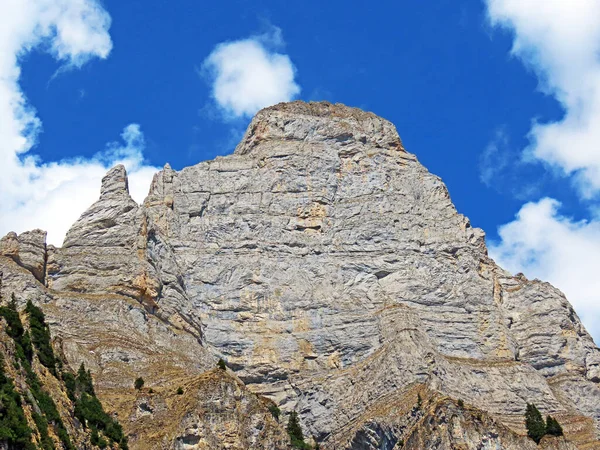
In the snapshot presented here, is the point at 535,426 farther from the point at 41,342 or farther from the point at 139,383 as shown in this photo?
the point at 41,342

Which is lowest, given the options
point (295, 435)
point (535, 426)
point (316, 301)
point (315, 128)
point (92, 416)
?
point (92, 416)

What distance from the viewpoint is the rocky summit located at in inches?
4513

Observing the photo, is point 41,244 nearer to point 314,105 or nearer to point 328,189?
point 328,189

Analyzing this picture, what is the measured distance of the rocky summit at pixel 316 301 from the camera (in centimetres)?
11462

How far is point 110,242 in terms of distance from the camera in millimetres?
136750

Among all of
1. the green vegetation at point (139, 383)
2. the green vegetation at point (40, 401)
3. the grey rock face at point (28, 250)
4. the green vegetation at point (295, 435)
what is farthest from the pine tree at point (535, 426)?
the grey rock face at point (28, 250)

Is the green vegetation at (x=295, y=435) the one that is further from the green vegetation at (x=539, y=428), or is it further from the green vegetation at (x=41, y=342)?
the green vegetation at (x=41, y=342)

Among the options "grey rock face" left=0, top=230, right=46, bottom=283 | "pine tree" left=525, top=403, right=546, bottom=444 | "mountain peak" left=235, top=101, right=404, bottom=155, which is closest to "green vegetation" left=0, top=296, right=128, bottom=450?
"grey rock face" left=0, top=230, right=46, bottom=283

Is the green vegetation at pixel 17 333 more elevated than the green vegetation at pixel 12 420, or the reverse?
the green vegetation at pixel 17 333

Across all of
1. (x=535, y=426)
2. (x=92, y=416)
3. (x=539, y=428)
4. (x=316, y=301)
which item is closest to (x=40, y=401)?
(x=92, y=416)

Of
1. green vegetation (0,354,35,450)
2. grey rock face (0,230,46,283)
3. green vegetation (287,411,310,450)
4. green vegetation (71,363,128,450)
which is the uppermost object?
grey rock face (0,230,46,283)

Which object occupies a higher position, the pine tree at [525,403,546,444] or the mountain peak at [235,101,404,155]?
the mountain peak at [235,101,404,155]

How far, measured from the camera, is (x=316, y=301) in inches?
5753

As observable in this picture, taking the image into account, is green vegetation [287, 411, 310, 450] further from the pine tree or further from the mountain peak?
the mountain peak
